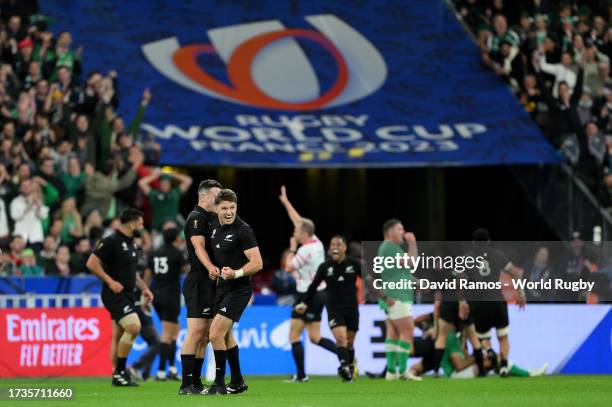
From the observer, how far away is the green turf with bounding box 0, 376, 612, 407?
14336mm

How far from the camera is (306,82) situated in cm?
3033

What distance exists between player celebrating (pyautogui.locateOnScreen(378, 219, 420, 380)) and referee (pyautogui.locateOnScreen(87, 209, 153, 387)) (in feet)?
11.5

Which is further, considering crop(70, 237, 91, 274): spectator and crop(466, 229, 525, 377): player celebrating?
crop(70, 237, 91, 274): spectator

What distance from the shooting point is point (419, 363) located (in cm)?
2067

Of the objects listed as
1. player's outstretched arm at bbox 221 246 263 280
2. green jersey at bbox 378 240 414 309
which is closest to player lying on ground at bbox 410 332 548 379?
green jersey at bbox 378 240 414 309

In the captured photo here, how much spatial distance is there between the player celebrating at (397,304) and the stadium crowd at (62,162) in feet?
21.4

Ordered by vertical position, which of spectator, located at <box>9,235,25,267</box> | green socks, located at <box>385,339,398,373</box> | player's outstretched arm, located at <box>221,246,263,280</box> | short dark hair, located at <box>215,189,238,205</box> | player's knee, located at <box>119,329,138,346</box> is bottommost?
green socks, located at <box>385,339,398,373</box>

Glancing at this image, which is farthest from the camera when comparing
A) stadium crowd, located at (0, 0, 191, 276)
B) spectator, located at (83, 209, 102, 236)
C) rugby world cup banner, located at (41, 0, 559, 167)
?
rugby world cup banner, located at (41, 0, 559, 167)

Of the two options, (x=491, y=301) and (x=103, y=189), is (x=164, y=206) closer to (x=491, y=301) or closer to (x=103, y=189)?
(x=103, y=189)

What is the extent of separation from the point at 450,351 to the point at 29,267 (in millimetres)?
7443

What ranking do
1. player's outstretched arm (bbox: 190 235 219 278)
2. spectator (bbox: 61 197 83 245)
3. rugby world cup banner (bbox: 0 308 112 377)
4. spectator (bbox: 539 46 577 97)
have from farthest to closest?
spectator (bbox: 539 46 577 97)
spectator (bbox: 61 197 83 245)
rugby world cup banner (bbox: 0 308 112 377)
player's outstretched arm (bbox: 190 235 219 278)

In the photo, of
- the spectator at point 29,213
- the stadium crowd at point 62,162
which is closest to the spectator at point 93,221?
the stadium crowd at point 62,162

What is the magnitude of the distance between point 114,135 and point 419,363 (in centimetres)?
853

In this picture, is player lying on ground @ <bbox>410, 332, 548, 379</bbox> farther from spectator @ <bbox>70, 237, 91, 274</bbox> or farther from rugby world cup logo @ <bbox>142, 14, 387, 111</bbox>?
rugby world cup logo @ <bbox>142, 14, 387, 111</bbox>
